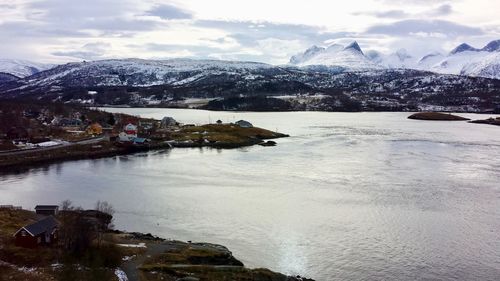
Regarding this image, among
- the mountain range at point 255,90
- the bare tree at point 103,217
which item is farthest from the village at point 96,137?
the mountain range at point 255,90

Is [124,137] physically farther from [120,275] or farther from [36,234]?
[120,275]

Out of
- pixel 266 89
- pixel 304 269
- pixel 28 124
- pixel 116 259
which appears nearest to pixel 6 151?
pixel 28 124

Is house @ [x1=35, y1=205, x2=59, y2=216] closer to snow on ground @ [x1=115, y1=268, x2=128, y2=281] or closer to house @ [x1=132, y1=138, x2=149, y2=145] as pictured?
snow on ground @ [x1=115, y1=268, x2=128, y2=281]

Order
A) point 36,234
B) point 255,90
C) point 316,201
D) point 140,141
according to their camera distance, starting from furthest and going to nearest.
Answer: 1. point 255,90
2. point 140,141
3. point 316,201
4. point 36,234

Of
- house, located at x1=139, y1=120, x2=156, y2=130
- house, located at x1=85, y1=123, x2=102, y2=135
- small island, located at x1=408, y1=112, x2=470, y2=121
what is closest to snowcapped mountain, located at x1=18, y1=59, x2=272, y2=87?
small island, located at x1=408, y1=112, x2=470, y2=121

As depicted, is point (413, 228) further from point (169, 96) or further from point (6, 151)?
point (169, 96)

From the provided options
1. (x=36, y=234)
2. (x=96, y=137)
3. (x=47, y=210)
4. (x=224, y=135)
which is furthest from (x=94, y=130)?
(x=36, y=234)

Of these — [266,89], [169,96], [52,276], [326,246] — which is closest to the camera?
[52,276]

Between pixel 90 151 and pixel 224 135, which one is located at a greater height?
pixel 224 135
